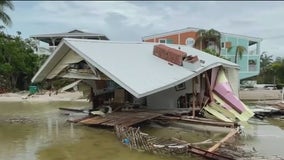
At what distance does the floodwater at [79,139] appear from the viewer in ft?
37.1

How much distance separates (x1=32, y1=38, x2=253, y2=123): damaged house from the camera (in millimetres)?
14875

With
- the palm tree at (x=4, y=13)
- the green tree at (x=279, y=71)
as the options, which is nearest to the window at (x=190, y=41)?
the green tree at (x=279, y=71)

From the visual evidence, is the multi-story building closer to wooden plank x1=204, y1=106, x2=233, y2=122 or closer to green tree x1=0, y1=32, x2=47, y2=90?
green tree x1=0, y1=32, x2=47, y2=90

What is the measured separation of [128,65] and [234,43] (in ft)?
93.6

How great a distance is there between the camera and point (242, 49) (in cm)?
3988

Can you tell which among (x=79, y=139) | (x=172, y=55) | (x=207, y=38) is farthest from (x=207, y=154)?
(x=207, y=38)

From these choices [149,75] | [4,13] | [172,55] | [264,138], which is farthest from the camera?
[4,13]

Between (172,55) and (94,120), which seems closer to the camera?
(94,120)

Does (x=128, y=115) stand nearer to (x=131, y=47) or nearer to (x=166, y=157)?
(x=131, y=47)

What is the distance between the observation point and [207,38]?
39.9 m

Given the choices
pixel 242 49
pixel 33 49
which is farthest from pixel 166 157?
pixel 33 49

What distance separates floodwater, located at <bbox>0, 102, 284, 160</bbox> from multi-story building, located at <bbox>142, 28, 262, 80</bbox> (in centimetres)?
2284

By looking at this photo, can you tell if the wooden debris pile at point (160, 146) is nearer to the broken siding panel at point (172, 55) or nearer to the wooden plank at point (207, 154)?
the wooden plank at point (207, 154)

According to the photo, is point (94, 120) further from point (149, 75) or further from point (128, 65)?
point (149, 75)
